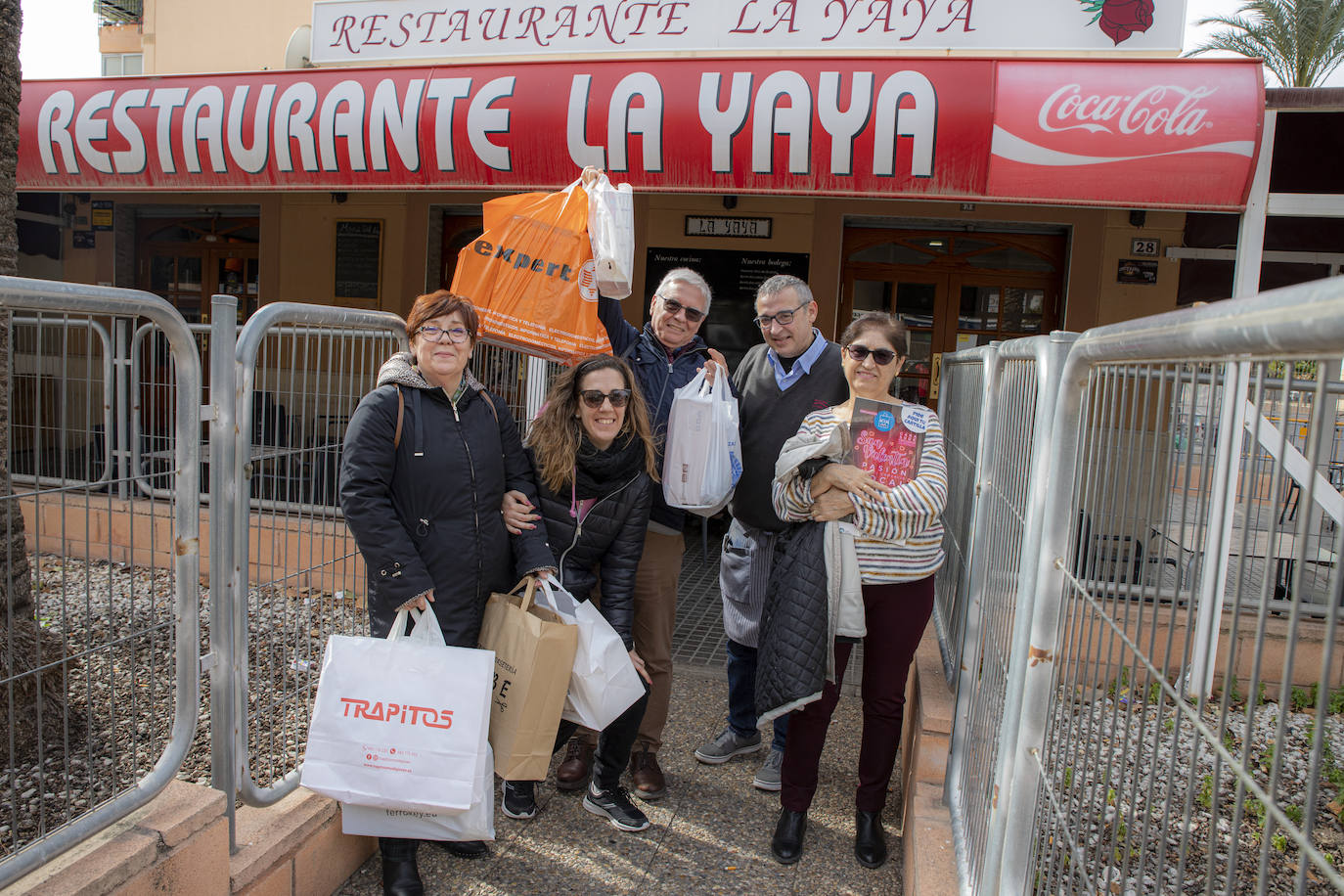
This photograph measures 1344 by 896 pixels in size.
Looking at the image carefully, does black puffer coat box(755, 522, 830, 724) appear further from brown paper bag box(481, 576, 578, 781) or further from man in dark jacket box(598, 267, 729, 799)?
brown paper bag box(481, 576, 578, 781)

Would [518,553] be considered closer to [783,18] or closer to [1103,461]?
[1103,461]

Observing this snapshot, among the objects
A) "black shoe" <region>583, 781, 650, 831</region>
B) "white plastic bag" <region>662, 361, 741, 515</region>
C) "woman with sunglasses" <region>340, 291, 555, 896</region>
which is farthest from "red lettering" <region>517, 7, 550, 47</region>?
"black shoe" <region>583, 781, 650, 831</region>

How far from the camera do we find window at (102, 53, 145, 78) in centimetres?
1184

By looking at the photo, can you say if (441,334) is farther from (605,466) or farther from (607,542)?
(607,542)

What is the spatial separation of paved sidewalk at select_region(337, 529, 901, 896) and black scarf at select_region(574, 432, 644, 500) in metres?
1.19

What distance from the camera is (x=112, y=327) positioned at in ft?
7.01

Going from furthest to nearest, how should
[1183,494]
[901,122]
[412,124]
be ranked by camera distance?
[412,124] < [901,122] < [1183,494]

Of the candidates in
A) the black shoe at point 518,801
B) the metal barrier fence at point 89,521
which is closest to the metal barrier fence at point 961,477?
the black shoe at point 518,801

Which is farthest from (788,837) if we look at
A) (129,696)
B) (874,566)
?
(129,696)

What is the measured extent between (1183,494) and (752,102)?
5.05 metres

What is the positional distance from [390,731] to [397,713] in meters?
0.05

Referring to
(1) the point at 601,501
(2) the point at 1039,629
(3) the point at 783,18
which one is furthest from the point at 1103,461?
(3) the point at 783,18

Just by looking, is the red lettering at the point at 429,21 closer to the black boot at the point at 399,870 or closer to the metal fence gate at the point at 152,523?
the metal fence gate at the point at 152,523

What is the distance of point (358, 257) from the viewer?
9.41 meters
